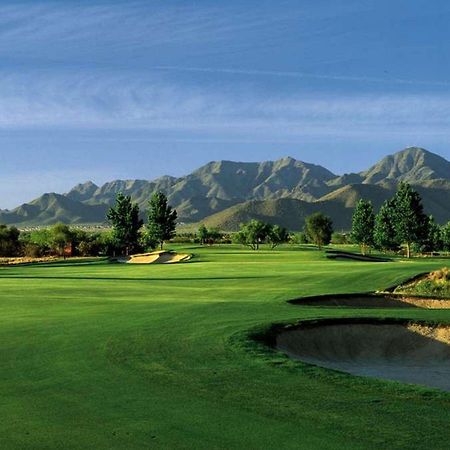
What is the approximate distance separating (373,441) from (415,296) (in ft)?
71.4

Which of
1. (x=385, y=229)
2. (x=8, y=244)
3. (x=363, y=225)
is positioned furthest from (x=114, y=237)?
(x=385, y=229)

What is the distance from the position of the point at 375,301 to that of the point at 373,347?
1016 centimetres

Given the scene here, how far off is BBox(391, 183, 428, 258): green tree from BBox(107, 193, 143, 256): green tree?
43.6m

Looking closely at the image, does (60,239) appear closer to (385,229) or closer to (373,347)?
(385,229)

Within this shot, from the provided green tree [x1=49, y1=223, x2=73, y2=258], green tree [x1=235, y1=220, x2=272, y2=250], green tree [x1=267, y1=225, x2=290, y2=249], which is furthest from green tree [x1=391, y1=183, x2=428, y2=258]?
green tree [x1=49, y1=223, x2=73, y2=258]

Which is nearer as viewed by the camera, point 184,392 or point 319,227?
point 184,392

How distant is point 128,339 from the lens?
53.4 ft

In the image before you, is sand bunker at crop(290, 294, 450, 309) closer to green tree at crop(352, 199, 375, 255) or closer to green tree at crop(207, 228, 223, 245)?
green tree at crop(352, 199, 375, 255)

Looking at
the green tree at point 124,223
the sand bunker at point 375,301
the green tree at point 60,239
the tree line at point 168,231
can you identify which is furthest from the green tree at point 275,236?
the sand bunker at point 375,301

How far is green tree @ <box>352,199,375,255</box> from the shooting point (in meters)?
111

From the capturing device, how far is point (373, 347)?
18797 mm

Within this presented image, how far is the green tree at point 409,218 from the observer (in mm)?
99438

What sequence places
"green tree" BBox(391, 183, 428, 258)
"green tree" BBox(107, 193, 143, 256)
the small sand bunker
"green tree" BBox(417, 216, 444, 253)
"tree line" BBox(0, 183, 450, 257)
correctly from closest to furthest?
the small sand bunker < "green tree" BBox(391, 183, 428, 258) < "tree line" BBox(0, 183, 450, 257) < "green tree" BBox(107, 193, 143, 256) < "green tree" BBox(417, 216, 444, 253)

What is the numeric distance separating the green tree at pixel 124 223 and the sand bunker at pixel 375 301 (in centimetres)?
8055
